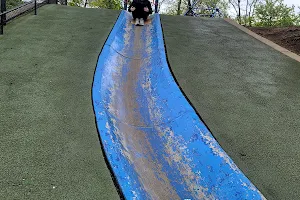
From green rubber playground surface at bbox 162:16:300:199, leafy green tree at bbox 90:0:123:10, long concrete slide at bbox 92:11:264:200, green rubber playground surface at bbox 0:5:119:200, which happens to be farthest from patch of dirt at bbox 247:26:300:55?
leafy green tree at bbox 90:0:123:10

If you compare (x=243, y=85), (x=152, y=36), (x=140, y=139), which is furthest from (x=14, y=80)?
(x=152, y=36)

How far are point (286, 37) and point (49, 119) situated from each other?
7.48 m

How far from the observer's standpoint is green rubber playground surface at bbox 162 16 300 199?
342 cm

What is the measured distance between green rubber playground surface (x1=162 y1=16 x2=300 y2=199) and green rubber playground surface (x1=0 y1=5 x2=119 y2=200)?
5.13ft

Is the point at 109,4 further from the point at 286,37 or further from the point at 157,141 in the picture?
the point at 157,141

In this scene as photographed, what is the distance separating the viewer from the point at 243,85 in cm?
545

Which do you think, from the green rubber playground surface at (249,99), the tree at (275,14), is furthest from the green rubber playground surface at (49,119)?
the tree at (275,14)

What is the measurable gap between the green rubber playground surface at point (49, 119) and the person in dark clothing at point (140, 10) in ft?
10.5

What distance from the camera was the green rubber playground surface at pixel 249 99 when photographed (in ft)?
11.2

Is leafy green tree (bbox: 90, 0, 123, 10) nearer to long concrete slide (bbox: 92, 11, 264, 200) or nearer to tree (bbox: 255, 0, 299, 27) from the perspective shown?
tree (bbox: 255, 0, 299, 27)

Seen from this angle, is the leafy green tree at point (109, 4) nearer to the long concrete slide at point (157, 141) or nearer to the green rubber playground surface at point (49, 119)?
the green rubber playground surface at point (49, 119)

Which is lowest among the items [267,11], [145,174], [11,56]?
[145,174]

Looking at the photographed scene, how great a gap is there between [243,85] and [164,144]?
6.77 ft

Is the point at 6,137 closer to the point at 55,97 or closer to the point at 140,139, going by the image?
the point at 55,97
